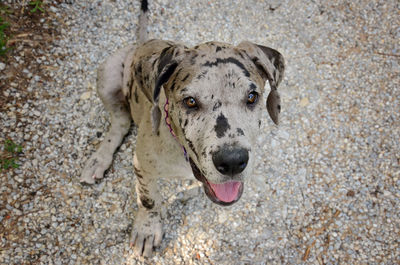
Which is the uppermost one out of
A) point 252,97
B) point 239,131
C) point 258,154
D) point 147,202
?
point 252,97

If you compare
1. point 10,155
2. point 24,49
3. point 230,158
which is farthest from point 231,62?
point 24,49

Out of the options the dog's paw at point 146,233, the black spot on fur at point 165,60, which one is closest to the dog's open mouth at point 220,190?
the black spot on fur at point 165,60

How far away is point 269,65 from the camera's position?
9.85ft

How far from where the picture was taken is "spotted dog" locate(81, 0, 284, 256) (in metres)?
2.58

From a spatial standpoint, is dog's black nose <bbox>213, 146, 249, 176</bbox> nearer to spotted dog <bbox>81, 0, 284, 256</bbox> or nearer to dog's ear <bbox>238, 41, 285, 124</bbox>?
spotted dog <bbox>81, 0, 284, 256</bbox>

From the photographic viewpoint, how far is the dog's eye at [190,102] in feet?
8.88

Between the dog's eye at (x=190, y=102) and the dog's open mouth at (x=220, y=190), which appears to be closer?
the dog's eye at (x=190, y=102)

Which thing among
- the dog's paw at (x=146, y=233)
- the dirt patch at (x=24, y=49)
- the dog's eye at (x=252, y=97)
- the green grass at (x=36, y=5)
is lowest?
the dog's paw at (x=146, y=233)

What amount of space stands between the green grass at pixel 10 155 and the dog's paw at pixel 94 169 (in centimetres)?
85

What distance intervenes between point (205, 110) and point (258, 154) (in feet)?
7.52

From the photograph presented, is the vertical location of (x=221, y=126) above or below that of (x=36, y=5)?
above

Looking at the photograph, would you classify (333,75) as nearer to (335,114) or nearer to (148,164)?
(335,114)

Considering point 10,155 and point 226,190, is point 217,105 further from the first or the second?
point 10,155

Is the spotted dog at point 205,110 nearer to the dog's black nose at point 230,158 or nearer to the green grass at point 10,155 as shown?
the dog's black nose at point 230,158
